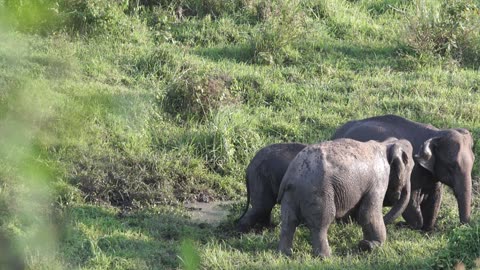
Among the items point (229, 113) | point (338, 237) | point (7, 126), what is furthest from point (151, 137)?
point (7, 126)

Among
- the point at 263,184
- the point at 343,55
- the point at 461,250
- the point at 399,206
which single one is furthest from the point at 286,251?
the point at 343,55

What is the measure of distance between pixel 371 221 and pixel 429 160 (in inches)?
46.0

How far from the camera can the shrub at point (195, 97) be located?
32.9ft

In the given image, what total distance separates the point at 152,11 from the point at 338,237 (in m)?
5.46

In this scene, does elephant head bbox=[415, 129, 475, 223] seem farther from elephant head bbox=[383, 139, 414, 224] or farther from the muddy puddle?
the muddy puddle

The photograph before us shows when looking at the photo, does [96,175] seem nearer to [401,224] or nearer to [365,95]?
[401,224]

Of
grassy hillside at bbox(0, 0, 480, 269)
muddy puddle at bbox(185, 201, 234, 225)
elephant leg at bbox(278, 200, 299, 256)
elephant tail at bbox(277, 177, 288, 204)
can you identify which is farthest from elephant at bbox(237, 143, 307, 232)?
elephant leg at bbox(278, 200, 299, 256)

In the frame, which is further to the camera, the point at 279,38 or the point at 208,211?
the point at 279,38

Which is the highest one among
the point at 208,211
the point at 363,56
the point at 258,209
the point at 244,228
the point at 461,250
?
the point at 461,250

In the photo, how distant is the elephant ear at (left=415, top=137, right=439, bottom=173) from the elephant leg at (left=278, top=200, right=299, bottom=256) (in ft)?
5.12

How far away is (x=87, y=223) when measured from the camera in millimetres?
7855

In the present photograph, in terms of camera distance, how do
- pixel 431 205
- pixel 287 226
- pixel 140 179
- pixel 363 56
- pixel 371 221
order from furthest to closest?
1. pixel 363 56
2. pixel 140 179
3. pixel 431 205
4. pixel 371 221
5. pixel 287 226

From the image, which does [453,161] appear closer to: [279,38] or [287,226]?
[287,226]

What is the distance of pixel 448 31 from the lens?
1209 cm
